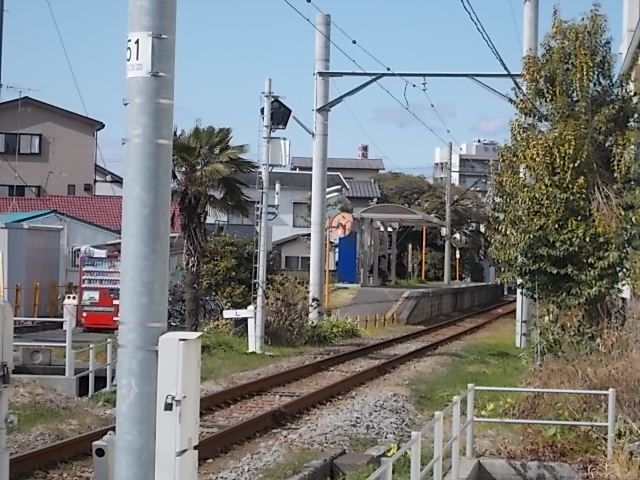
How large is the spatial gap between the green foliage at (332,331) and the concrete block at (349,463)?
1616cm

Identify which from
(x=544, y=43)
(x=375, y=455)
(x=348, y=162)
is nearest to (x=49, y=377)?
(x=375, y=455)

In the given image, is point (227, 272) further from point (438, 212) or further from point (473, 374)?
→ point (438, 212)

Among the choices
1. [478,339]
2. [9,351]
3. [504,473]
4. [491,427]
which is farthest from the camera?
[478,339]

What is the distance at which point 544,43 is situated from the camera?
18.6 metres

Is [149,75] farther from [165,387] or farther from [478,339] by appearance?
[478,339]

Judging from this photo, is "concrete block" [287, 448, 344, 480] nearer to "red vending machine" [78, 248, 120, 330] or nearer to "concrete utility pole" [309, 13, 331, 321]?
"concrete utility pole" [309, 13, 331, 321]

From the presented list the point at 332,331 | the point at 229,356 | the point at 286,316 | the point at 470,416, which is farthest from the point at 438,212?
the point at 470,416

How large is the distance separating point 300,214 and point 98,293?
3278 centimetres

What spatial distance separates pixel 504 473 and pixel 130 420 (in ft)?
21.5

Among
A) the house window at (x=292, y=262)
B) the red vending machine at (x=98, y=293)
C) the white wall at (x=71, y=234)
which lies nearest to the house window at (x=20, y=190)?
the house window at (x=292, y=262)

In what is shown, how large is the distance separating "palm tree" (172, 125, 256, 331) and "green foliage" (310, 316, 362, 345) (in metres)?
3.34

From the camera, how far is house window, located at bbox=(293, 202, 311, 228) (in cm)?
6103

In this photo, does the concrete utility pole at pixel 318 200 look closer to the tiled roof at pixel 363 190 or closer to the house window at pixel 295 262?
the house window at pixel 295 262

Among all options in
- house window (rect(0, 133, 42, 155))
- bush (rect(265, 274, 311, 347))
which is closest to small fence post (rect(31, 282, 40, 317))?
bush (rect(265, 274, 311, 347))
